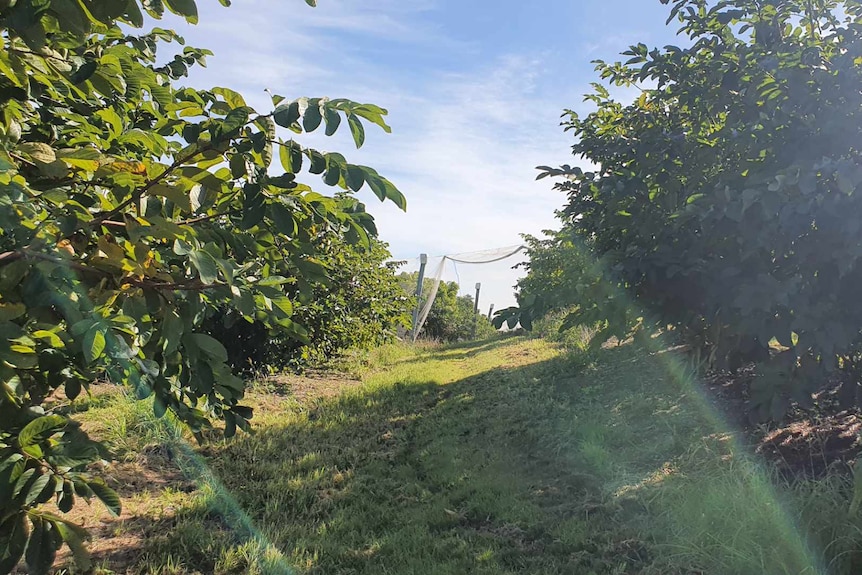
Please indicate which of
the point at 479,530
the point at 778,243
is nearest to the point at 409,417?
the point at 479,530

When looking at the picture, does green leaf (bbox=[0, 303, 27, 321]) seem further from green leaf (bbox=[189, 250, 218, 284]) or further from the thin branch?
green leaf (bbox=[189, 250, 218, 284])

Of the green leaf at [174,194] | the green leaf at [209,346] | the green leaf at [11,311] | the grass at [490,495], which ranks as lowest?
the grass at [490,495]

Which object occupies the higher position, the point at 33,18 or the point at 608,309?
the point at 33,18

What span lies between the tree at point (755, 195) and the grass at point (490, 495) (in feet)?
2.28

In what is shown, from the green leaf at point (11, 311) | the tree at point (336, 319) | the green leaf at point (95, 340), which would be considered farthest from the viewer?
the tree at point (336, 319)

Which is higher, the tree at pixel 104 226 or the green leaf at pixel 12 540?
the tree at pixel 104 226

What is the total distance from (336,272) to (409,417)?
8.28 ft

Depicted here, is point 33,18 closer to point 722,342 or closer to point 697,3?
point 722,342

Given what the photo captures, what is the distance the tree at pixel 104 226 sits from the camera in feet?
3.97

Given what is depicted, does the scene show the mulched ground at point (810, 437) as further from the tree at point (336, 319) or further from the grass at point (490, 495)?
the tree at point (336, 319)

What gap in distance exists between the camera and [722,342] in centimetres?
293

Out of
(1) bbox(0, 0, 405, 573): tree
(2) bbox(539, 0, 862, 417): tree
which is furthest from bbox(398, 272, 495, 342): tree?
(1) bbox(0, 0, 405, 573): tree

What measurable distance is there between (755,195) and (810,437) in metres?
2.34

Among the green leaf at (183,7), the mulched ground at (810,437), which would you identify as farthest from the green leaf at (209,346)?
the mulched ground at (810,437)
